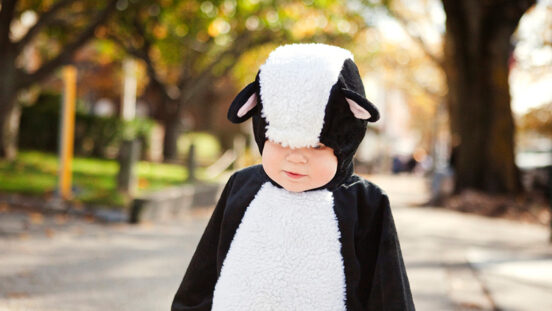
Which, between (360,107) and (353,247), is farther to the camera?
→ (353,247)

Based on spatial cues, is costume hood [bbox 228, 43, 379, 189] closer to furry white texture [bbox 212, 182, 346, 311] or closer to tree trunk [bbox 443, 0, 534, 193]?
furry white texture [bbox 212, 182, 346, 311]

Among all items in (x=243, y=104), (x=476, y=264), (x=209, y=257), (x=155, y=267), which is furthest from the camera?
(x=476, y=264)

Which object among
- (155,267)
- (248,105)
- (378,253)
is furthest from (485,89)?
(248,105)

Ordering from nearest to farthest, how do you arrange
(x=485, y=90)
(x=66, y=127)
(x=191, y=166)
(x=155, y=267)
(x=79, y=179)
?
1. (x=155, y=267)
2. (x=66, y=127)
3. (x=79, y=179)
4. (x=191, y=166)
5. (x=485, y=90)

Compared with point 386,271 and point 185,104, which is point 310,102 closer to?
point 386,271

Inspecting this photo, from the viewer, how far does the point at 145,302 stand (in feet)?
13.9

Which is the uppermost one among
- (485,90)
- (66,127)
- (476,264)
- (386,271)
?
(485,90)

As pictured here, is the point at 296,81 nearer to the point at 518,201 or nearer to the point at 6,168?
the point at 6,168

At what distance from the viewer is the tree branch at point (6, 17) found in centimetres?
977

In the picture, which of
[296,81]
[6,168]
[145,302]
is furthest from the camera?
[6,168]

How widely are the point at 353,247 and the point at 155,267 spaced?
12.2 feet

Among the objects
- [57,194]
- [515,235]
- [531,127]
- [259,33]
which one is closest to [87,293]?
[57,194]

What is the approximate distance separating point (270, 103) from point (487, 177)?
1206cm

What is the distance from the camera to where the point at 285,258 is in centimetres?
204
